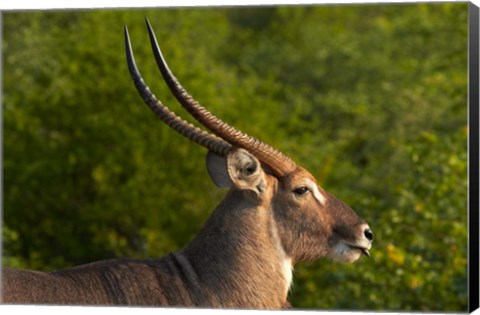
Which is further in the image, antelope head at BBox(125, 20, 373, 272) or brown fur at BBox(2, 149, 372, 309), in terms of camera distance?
antelope head at BBox(125, 20, 373, 272)

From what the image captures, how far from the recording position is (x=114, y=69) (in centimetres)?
2331

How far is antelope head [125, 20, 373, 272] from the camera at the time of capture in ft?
26.1

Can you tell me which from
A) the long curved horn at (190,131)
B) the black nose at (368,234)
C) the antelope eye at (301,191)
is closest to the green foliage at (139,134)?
the black nose at (368,234)

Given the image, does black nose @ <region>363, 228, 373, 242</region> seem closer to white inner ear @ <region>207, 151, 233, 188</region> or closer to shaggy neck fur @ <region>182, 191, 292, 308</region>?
shaggy neck fur @ <region>182, 191, 292, 308</region>

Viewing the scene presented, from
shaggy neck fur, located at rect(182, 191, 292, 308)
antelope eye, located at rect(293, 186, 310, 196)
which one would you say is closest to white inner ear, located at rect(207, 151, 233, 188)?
shaggy neck fur, located at rect(182, 191, 292, 308)

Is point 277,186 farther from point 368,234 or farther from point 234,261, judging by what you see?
point 368,234

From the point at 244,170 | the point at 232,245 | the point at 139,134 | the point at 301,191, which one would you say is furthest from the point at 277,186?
the point at 139,134

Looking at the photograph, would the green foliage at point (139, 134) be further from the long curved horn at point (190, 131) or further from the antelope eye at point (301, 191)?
the long curved horn at point (190, 131)

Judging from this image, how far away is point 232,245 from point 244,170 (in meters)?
0.50

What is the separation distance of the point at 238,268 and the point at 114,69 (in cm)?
1553

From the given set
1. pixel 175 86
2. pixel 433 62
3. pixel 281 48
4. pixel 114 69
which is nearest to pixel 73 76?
pixel 114 69

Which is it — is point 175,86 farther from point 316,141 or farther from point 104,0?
point 316,141

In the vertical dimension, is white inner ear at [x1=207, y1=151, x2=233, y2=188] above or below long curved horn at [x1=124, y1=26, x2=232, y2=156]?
below

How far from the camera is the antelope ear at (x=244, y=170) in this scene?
7.84 m
